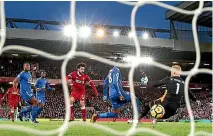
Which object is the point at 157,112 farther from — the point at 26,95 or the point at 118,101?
the point at 26,95

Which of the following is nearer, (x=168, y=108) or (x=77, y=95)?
(x=168, y=108)

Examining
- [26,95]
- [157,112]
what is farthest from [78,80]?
[157,112]

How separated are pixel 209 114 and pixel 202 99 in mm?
2271

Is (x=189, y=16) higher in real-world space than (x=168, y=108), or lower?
higher

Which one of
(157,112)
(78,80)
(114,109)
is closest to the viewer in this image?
(157,112)

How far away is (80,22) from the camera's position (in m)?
25.2

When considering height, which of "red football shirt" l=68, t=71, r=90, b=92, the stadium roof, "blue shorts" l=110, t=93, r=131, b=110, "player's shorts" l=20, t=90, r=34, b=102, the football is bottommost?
the football

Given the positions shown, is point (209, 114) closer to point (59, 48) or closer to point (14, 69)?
point (59, 48)

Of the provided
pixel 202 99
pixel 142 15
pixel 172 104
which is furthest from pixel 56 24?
pixel 142 15

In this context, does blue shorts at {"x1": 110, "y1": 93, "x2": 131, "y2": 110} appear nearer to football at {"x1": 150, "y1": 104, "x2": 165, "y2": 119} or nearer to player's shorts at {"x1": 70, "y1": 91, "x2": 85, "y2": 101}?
player's shorts at {"x1": 70, "y1": 91, "x2": 85, "y2": 101}

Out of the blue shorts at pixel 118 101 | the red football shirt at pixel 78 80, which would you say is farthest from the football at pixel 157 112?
the red football shirt at pixel 78 80

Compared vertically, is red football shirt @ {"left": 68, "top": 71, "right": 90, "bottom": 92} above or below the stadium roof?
below

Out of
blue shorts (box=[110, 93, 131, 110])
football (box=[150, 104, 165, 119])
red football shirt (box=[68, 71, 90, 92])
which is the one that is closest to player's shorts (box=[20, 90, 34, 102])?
red football shirt (box=[68, 71, 90, 92])

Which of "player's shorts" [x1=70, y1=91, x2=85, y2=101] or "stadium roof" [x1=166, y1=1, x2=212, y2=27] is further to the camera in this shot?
"stadium roof" [x1=166, y1=1, x2=212, y2=27]
